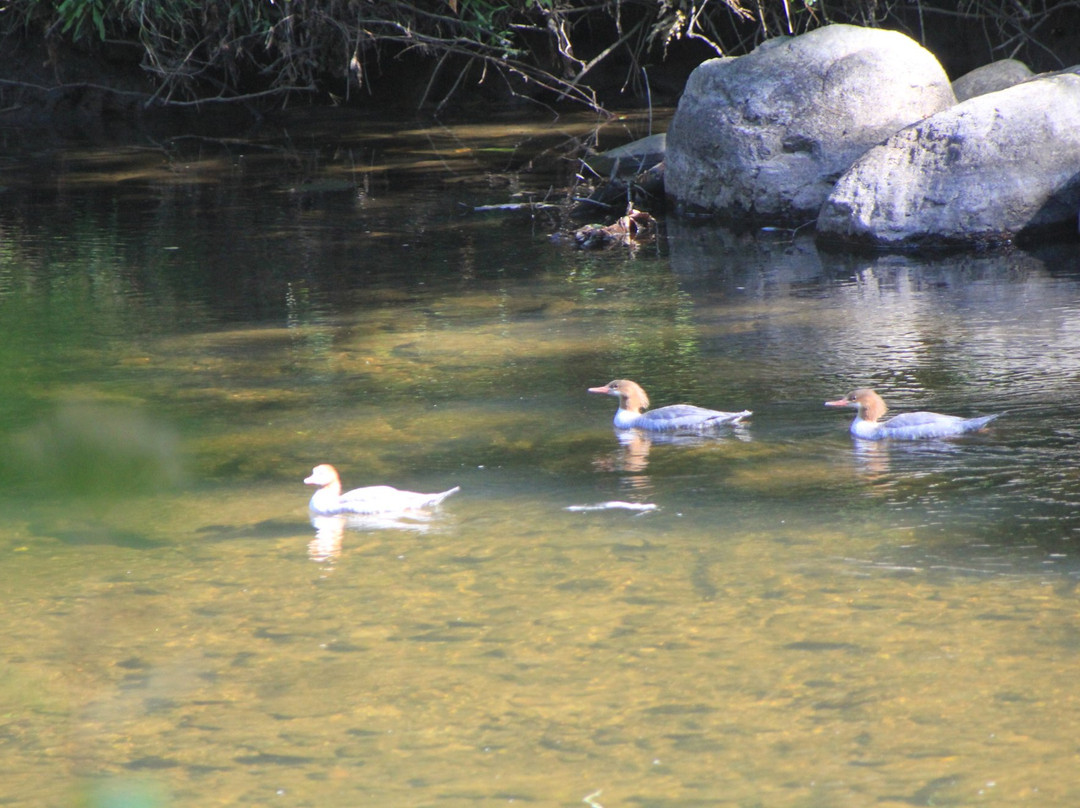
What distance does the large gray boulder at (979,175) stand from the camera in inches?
466

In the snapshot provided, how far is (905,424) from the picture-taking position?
22.6 ft

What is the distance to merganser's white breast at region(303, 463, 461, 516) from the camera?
6.16 m

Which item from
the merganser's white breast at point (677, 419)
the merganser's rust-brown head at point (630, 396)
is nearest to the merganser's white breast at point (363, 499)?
the merganser's white breast at point (677, 419)

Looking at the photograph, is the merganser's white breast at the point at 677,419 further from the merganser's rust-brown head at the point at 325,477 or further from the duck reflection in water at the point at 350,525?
the merganser's rust-brown head at the point at 325,477

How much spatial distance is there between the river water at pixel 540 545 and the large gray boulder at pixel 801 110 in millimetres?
1892

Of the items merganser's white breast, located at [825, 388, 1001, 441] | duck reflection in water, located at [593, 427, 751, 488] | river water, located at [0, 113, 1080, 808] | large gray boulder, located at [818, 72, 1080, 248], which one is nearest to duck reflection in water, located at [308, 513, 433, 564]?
river water, located at [0, 113, 1080, 808]

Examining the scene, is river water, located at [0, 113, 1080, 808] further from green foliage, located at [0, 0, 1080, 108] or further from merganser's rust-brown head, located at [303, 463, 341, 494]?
green foliage, located at [0, 0, 1080, 108]

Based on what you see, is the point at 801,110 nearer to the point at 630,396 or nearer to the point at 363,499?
the point at 630,396

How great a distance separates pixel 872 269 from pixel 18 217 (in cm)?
860

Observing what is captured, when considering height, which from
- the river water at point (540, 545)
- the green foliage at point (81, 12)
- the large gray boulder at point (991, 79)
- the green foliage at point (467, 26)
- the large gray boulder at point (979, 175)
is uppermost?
the green foliage at point (81, 12)

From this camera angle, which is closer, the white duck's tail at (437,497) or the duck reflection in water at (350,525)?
the duck reflection in water at (350,525)

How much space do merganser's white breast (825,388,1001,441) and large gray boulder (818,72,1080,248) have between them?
518cm

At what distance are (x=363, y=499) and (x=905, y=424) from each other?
2624 mm

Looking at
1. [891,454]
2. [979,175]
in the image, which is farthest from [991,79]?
[891,454]
